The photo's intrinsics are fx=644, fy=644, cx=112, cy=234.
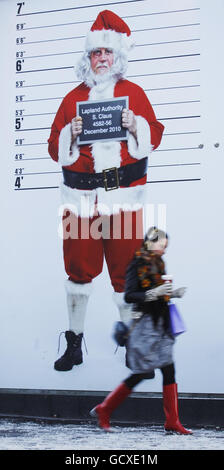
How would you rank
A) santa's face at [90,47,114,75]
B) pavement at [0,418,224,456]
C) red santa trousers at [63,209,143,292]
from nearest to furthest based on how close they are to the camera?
1. pavement at [0,418,224,456]
2. red santa trousers at [63,209,143,292]
3. santa's face at [90,47,114,75]

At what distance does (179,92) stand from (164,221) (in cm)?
100

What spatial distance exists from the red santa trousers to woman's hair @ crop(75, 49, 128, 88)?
1.10 m

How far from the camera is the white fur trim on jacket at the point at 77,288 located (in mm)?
5023

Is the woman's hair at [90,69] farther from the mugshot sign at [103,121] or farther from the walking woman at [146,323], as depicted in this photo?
the walking woman at [146,323]

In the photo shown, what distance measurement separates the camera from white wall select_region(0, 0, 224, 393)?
4.80m

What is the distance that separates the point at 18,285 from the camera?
17.0ft

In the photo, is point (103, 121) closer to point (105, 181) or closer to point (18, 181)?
point (105, 181)

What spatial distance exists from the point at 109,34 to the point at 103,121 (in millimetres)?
724

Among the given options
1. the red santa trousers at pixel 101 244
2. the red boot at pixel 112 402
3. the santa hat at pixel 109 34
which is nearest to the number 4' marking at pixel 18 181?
the red santa trousers at pixel 101 244

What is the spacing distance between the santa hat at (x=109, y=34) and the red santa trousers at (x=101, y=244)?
1.35 meters

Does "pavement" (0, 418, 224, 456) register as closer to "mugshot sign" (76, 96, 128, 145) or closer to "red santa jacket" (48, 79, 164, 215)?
"red santa jacket" (48, 79, 164, 215)

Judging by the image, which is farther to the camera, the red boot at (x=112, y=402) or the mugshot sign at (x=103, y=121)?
the mugshot sign at (x=103, y=121)

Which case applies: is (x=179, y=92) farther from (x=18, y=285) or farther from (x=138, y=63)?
(x=18, y=285)

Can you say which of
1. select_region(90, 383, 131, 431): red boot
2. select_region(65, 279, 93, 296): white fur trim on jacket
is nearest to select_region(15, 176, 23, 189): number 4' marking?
select_region(65, 279, 93, 296): white fur trim on jacket
